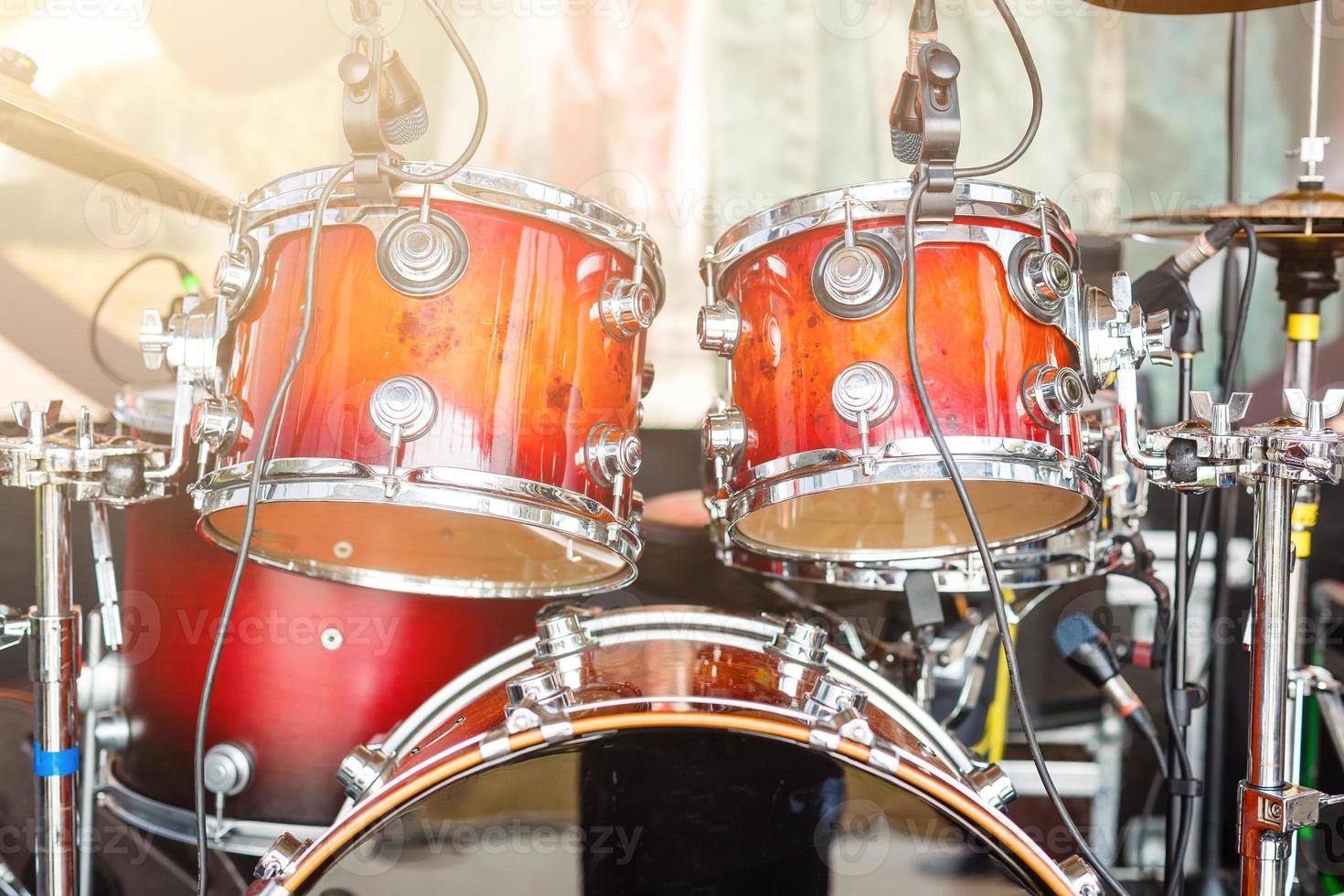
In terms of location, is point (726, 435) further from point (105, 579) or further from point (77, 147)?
point (77, 147)

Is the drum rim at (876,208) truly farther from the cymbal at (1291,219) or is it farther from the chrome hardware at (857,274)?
the cymbal at (1291,219)

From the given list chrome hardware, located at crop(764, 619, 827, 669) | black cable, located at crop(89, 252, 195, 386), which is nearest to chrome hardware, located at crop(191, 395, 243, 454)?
chrome hardware, located at crop(764, 619, 827, 669)

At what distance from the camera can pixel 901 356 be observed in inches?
35.7

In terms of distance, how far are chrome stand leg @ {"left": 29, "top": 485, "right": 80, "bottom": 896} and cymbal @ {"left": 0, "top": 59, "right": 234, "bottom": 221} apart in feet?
1.49

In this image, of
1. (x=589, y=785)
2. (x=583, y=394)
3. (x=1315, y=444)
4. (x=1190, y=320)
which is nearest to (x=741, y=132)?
(x=1190, y=320)

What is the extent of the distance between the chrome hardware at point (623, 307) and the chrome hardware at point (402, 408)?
0.20 meters

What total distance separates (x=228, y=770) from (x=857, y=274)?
94cm

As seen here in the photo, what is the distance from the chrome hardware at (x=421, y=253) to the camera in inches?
34.9

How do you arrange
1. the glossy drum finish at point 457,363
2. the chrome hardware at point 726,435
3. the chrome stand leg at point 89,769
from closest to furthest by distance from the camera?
the glossy drum finish at point 457,363 → the chrome hardware at point 726,435 → the chrome stand leg at point 89,769

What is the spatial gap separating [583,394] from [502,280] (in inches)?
5.3

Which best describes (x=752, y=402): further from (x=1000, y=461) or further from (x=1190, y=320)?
(x=1190, y=320)

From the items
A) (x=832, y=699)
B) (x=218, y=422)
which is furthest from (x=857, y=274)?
(x=218, y=422)

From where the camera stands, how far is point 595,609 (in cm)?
106

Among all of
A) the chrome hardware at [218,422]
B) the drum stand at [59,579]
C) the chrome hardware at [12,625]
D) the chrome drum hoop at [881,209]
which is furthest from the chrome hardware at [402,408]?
the chrome hardware at [12,625]
